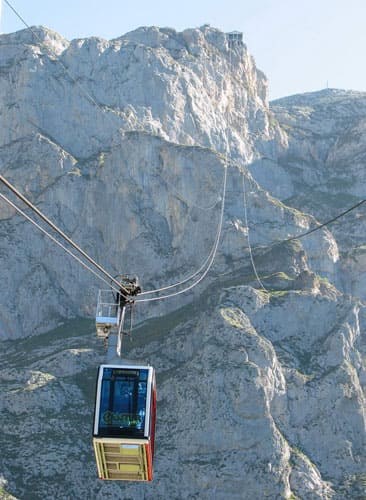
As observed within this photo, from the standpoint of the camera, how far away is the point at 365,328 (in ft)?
640

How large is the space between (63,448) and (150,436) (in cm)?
11506

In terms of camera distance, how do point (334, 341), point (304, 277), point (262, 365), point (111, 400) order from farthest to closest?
1. point (304, 277)
2. point (334, 341)
3. point (262, 365)
4. point (111, 400)

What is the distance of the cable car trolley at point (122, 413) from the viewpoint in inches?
2308

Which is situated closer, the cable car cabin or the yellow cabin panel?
the cable car cabin

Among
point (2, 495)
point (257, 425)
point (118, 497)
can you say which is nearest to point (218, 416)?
point (257, 425)

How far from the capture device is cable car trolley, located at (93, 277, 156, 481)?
58625 mm

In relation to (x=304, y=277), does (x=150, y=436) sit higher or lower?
lower

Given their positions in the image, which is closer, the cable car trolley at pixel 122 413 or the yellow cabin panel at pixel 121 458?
the cable car trolley at pixel 122 413

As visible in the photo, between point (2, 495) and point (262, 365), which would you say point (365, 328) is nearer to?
point (262, 365)

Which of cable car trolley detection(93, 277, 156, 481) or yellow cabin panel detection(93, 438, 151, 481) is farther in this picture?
yellow cabin panel detection(93, 438, 151, 481)

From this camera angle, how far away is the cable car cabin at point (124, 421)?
192ft

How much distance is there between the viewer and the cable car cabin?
58594 mm

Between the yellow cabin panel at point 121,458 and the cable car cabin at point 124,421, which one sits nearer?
the cable car cabin at point 124,421

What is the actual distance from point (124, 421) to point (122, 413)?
598mm
